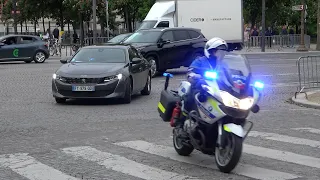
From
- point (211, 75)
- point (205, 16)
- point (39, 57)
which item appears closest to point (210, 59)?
point (211, 75)

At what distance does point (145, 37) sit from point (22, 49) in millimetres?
9670

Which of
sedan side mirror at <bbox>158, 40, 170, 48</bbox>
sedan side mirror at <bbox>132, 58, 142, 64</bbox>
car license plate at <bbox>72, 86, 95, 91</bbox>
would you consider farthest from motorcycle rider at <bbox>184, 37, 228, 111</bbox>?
sedan side mirror at <bbox>158, 40, 170, 48</bbox>

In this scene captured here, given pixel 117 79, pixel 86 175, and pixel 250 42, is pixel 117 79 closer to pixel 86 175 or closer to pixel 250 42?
pixel 86 175

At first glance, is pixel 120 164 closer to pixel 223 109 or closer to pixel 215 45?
pixel 223 109

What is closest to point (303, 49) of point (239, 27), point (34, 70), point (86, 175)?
point (239, 27)

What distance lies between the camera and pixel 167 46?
70.7 feet

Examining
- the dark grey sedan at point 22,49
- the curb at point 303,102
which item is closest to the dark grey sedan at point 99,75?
the curb at point 303,102

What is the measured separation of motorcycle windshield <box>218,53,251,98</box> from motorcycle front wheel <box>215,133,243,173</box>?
1.70ft

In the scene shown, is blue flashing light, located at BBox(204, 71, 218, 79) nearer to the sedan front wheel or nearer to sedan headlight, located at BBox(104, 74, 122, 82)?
sedan headlight, located at BBox(104, 74, 122, 82)

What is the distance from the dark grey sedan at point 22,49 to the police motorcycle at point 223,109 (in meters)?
22.6

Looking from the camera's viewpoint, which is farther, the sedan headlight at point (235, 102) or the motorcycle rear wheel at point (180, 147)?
the motorcycle rear wheel at point (180, 147)

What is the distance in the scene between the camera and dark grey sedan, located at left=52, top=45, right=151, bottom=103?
1355cm

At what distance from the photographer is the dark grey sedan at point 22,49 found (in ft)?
94.8

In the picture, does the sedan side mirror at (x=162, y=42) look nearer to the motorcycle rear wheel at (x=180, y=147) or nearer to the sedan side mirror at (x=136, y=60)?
the sedan side mirror at (x=136, y=60)
